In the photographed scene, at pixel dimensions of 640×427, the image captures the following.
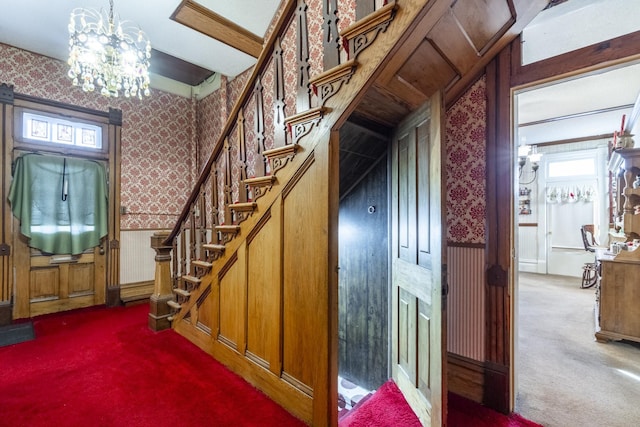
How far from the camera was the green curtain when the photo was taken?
3.45m

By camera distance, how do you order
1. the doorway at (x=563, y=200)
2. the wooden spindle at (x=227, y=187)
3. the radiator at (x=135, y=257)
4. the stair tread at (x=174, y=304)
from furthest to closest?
the radiator at (x=135, y=257)
the doorway at (x=563, y=200)
the stair tread at (x=174, y=304)
the wooden spindle at (x=227, y=187)

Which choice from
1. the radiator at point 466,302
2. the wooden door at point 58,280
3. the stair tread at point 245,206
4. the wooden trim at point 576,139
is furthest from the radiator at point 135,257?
the wooden trim at point 576,139

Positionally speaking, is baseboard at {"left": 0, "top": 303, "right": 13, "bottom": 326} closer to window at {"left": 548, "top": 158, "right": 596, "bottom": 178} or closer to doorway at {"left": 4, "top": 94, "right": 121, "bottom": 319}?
doorway at {"left": 4, "top": 94, "right": 121, "bottom": 319}

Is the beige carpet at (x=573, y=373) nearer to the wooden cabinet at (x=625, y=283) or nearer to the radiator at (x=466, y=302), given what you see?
the wooden cabinet at (x=625, y=283)

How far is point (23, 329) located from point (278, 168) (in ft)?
11.2

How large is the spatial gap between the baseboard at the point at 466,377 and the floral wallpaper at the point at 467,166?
0.85 metres

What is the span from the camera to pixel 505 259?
1954 mm

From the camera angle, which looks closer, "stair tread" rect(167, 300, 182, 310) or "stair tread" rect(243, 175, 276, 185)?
"stair tread" rect(243, 175, 276, 185)

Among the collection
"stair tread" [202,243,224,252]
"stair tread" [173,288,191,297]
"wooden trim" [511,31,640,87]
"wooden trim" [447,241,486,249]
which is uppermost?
"wooden trim" [511,31,640,87]

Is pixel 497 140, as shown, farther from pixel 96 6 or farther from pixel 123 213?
pixel 123 213

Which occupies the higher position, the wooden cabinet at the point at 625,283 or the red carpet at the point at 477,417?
the wooden cabinet at the point at 625,283

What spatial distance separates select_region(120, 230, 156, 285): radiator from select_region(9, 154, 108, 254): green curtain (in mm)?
329

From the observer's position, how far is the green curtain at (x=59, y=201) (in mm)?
3449

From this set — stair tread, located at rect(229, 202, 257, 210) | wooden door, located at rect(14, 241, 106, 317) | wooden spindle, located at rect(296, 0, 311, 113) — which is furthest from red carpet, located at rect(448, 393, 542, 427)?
wooden door, located at rect(14, 241, 106, 317)
